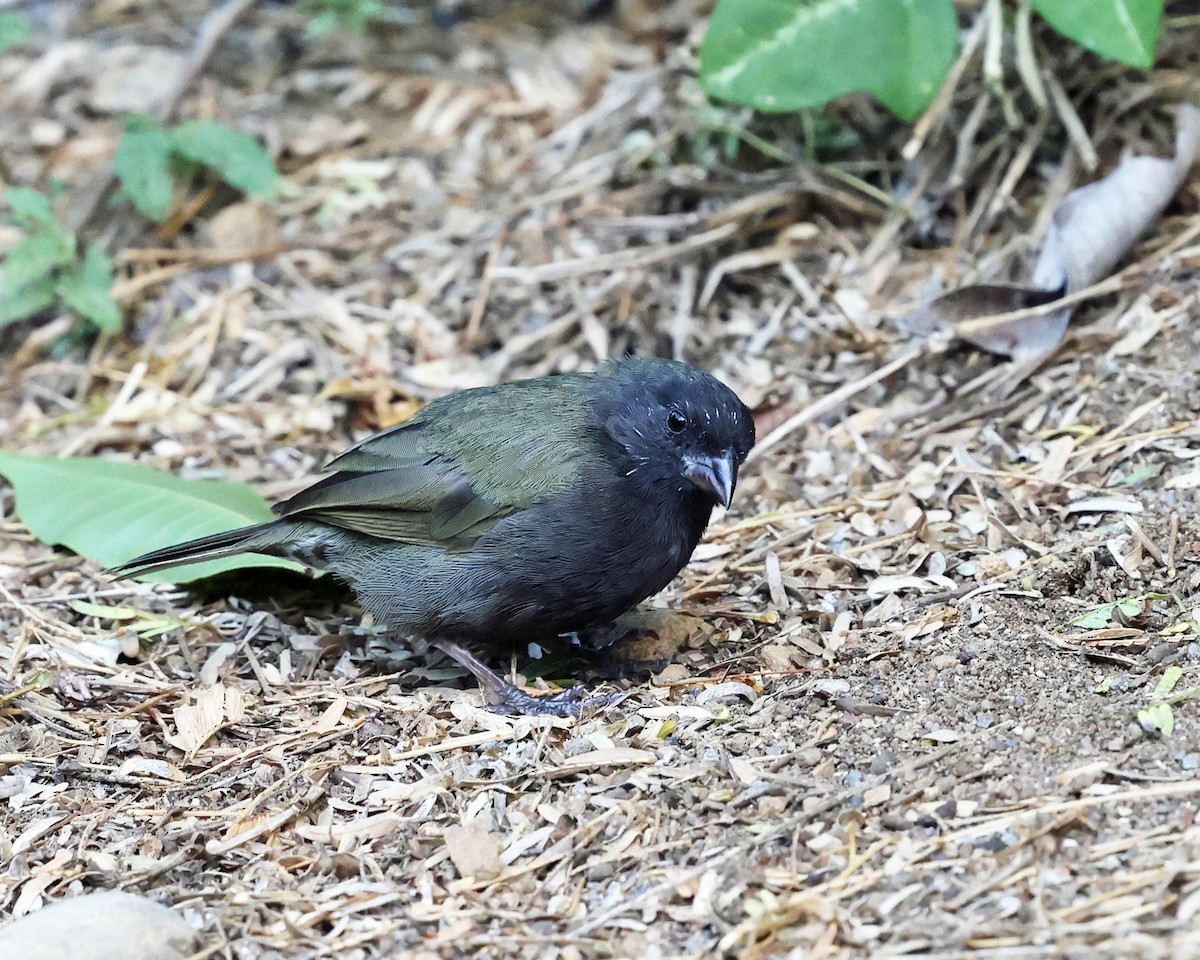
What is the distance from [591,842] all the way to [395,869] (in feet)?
1.58

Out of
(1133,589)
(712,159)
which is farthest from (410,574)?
(712,159)

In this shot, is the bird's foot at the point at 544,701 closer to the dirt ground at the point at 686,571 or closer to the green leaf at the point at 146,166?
the dirt ground at the point at 686,571

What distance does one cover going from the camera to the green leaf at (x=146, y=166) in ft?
20.0

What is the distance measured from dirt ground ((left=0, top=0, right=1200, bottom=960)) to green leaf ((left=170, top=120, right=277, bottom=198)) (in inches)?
14.1

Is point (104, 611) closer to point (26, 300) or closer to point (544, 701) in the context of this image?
point (544, 701)

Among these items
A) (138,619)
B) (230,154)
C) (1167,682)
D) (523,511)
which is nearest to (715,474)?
(523,511)

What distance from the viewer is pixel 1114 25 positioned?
5062 millimetres

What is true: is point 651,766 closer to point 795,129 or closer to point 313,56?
point 795,129

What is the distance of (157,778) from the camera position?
3.75 metres

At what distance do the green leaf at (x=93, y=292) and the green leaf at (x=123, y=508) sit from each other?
1014 mm

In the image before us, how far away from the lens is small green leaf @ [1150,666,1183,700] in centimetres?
340

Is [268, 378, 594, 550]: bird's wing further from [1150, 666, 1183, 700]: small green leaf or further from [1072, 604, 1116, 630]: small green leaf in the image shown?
[1150, 666, 1183, 700]: small green leaf

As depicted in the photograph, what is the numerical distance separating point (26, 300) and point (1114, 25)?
4.72 metres

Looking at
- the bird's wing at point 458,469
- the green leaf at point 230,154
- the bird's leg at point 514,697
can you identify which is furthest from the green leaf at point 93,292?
the bird's leg at point 514,697
